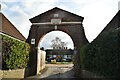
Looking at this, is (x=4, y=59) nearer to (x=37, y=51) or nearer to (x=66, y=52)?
(x=37, y=51)

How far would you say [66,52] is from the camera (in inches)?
2344

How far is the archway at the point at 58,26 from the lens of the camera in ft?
66.1

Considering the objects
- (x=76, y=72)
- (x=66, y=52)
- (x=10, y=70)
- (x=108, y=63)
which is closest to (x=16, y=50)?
(x=10, y=70)

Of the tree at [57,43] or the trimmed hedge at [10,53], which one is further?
the tree at [57,43]

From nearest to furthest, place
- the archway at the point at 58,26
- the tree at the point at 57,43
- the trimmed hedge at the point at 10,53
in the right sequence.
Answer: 1. the trimmed hedge at the point at 10,53
2. the archway at the point at 58,26
3. the tree at the point at 57,43

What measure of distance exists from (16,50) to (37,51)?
7614mm

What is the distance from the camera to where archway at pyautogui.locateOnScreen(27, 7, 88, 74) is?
794 inches

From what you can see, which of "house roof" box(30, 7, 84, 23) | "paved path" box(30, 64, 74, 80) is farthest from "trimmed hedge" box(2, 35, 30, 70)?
"house roof" box(30, 7, 84, 23)

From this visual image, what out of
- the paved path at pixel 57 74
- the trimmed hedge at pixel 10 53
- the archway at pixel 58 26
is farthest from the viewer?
the archway at pixel 58 26

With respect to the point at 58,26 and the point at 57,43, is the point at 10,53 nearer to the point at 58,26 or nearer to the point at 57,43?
the point at 58,26

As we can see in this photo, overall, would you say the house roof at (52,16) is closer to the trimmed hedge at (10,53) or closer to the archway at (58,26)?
the archway at (58,26)

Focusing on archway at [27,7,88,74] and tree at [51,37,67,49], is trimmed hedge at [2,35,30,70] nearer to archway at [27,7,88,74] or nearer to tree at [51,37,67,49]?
archway at [27,7,88,74]

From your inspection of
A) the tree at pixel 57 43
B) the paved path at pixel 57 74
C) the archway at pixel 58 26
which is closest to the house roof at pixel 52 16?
the archway at pixel 58 26

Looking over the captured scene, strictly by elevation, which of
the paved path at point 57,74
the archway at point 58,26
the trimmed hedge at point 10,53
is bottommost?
the paved path at point 57,74
